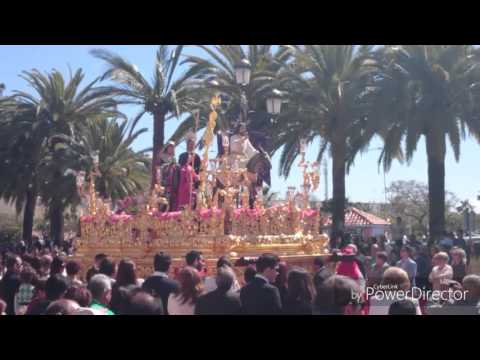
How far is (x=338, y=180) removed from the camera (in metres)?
21.2

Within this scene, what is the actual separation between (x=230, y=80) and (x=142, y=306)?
18.0 metres

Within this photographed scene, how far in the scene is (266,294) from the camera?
18.4ft

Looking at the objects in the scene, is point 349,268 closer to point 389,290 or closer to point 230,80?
point 389,290

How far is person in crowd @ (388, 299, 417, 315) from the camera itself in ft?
15.9

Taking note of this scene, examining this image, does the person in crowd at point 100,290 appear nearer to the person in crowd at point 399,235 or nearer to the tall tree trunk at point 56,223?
the person in crowd at point 399,235

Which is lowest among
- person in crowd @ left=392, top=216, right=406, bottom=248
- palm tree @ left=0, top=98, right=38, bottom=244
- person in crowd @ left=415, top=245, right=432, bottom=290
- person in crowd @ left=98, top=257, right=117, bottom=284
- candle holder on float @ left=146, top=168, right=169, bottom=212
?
person in crowd @ left=415, top=245, right=432, bottom=290

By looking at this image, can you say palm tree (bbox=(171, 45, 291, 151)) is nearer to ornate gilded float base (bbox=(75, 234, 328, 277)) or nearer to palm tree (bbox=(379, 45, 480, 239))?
palm tree (bbox=(379, 45, 480, 239))

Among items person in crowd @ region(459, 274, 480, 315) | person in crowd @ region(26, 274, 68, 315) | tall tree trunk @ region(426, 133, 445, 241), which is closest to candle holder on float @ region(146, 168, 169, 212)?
person in crowd @ region(26, 274, 68, 315)

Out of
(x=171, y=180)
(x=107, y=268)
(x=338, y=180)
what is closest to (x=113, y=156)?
(x=338, y=180)

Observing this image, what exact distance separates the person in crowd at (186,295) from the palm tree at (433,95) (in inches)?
565

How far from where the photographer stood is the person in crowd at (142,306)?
502 cm

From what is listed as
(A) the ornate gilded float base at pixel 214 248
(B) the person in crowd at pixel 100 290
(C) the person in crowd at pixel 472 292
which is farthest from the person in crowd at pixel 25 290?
(C) the person in crowd at pixel 472 292

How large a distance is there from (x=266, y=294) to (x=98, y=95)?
20389mm

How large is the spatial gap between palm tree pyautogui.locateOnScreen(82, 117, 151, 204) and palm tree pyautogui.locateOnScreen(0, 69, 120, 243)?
0.76 m
